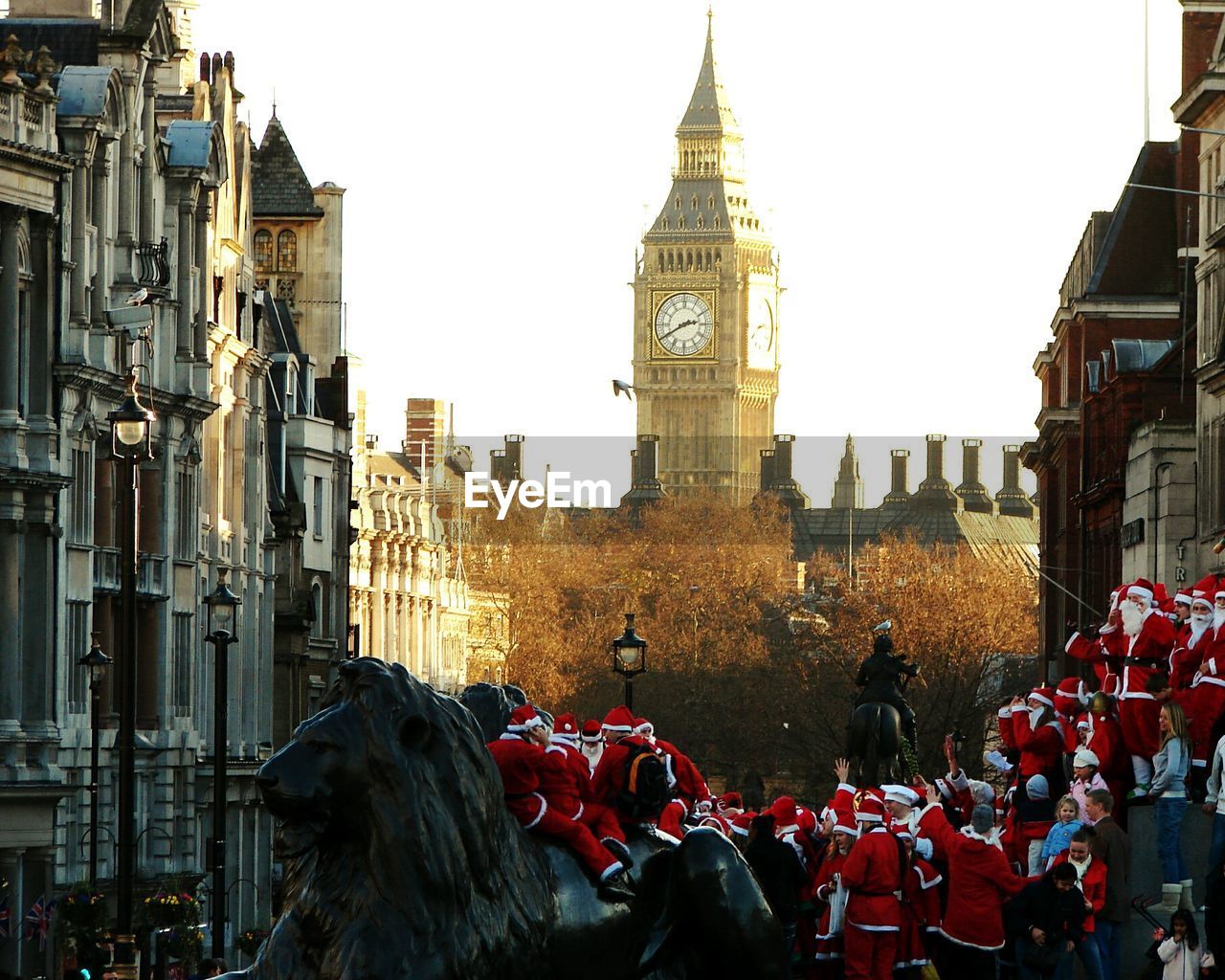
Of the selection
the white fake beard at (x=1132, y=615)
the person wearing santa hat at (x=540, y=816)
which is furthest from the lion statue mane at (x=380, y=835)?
the white fake beard at (x=1132, y=615)

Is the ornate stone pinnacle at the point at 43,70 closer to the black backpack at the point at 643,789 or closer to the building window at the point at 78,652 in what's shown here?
the building window at the point at 78,652

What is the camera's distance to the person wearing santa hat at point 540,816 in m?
13.2

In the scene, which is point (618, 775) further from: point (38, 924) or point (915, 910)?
point (38, 924)

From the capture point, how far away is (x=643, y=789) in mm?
14766

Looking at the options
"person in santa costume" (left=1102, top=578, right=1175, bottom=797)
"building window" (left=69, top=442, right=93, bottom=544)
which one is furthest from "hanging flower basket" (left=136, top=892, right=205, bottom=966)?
"person in santa costume" (left=1102, top=578, right=1175, bottom=797)

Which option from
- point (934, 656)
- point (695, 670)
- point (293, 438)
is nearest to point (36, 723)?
point (293, 438)

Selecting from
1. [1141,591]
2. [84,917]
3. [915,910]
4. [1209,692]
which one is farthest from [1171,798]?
[84,917]

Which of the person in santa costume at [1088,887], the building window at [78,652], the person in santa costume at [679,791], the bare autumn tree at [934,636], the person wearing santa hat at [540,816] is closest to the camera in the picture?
the person wearing santa hat at [540,816]

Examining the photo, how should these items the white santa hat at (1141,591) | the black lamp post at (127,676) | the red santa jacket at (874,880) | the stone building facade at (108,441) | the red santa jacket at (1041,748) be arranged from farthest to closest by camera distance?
the stone building facade at (108,441), the black lamp post at (127,676), the red santa jacket at (1041,748), the white santa hat at (1141,591), the red santa jacket at (874,880)

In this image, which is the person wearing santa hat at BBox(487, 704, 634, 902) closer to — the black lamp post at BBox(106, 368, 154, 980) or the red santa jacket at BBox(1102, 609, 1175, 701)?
the red santa jacket at BBox(1102, 609, 1175, 701)

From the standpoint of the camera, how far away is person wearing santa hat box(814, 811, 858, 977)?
871 inches

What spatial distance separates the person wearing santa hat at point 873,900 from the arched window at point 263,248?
63.4 metres

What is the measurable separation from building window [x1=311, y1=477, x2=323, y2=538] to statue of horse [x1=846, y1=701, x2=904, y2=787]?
128ft

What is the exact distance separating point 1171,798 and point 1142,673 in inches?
39.9
